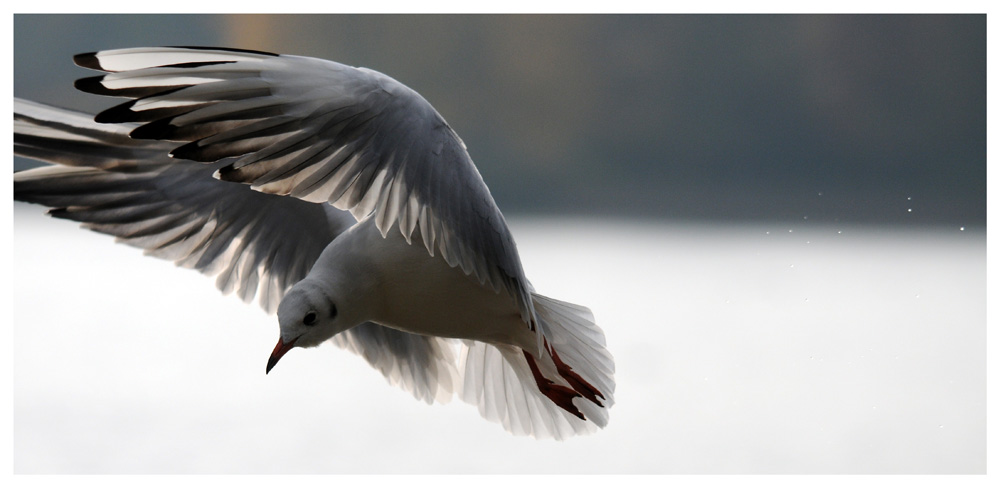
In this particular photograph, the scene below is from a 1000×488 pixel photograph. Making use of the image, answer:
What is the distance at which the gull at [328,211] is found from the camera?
38.0 inches

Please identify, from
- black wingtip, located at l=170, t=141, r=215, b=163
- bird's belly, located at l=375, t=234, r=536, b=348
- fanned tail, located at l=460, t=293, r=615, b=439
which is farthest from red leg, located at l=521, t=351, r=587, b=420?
black wingtip, located at l=170, t=141, r=215, b=163

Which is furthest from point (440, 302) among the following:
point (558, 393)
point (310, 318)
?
point (558, 393)

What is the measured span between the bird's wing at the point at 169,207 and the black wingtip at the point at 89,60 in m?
0.30

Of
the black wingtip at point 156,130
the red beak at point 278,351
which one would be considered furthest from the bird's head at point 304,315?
the black wingtip at point 156,130

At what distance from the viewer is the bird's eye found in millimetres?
1167

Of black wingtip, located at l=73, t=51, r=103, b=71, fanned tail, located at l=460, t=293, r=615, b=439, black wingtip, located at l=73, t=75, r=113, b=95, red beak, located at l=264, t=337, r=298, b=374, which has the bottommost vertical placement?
fanned tail, located at l=460, t=293, r=615, b=439

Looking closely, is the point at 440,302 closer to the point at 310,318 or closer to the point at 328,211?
the point at 310,318

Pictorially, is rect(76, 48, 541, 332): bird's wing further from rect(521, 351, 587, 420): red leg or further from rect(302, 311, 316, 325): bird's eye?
rect(521, 351, 587, 420): red leg

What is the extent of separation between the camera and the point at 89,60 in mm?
957

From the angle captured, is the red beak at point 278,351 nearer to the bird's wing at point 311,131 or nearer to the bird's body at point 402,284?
the bird's body at point 402,284

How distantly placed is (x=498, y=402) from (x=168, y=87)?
807 mm

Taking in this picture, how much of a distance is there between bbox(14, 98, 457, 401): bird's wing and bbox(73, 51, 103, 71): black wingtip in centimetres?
30

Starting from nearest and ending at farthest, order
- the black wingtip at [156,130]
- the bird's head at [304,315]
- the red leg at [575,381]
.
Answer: the black wingtip at [156,130], the bird's head at [304,315], the red leg at [575,381]

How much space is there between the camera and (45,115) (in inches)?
48.6
